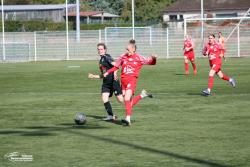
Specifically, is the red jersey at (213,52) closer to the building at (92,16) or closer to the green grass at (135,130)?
the green grass at (135,130)

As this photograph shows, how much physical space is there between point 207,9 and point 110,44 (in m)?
32.5

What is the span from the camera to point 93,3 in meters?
111

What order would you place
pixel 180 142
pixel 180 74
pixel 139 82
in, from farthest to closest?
1. pixel 180 74
2. pixel 139 82
3. pixel 180 142

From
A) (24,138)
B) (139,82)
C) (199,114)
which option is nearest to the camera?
(24,138)

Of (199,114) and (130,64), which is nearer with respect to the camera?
(130,64)

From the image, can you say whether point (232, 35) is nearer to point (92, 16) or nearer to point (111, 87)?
point (111, 87)

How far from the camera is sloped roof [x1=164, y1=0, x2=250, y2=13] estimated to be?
87.8m

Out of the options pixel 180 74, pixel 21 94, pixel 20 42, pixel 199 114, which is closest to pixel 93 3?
pixel 20 42

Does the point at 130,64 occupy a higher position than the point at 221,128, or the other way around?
the point at 130,64

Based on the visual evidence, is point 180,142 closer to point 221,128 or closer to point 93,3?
point 221,128

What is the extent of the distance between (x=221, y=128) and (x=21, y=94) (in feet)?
37.7

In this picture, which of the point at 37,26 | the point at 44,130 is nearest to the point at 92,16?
the point at 37,26

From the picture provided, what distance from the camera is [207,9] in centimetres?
8875

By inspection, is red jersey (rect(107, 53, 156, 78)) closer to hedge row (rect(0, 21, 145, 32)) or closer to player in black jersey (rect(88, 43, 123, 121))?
player in black jersey (rect(88, 43, 123, 121))
